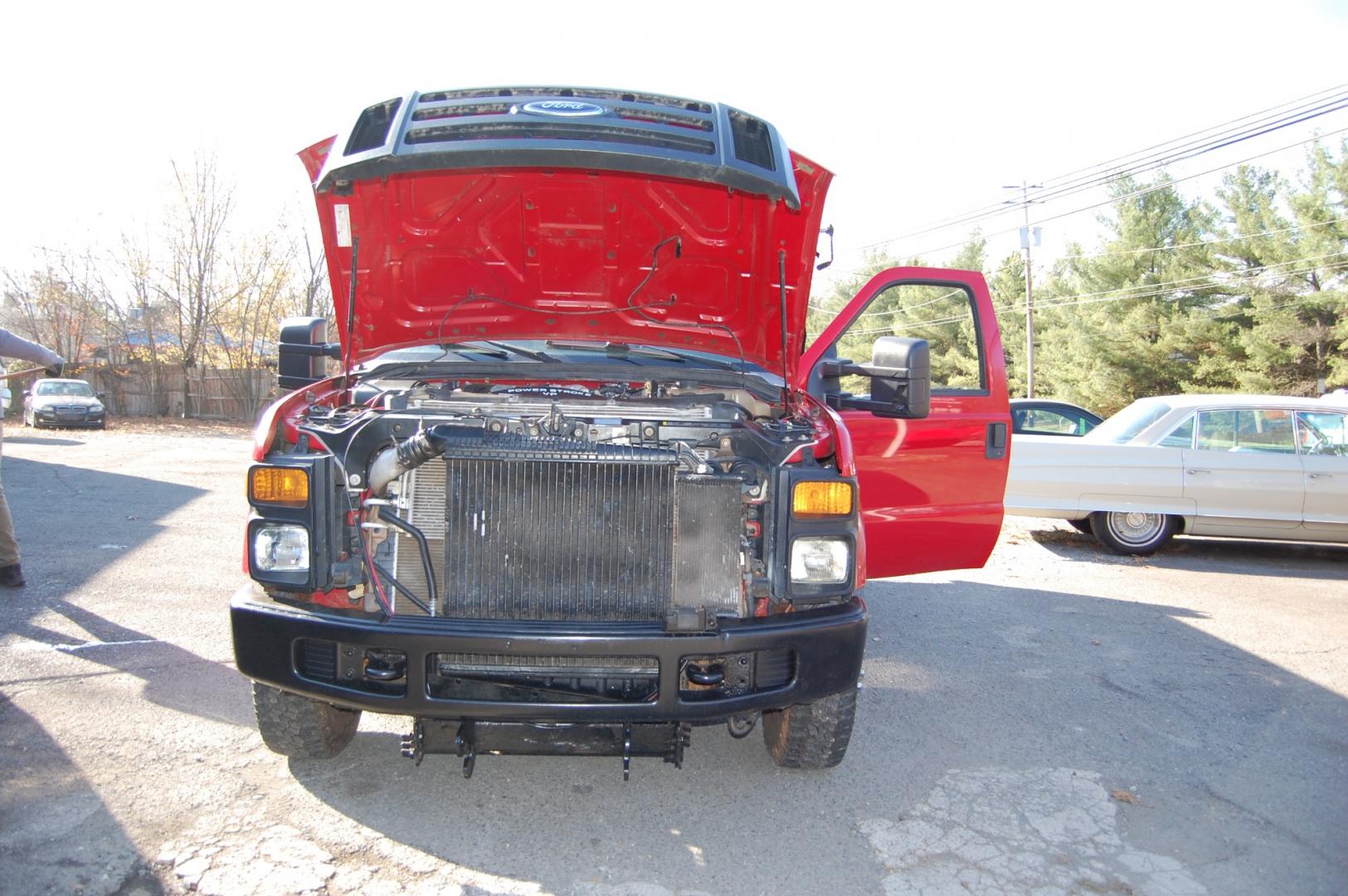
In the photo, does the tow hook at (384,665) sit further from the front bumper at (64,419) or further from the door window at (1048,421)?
the front bumper at (64,419)

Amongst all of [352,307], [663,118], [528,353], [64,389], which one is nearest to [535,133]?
[663,118]

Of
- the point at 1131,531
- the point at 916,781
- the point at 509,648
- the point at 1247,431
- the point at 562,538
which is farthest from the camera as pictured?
the point at 1131,531

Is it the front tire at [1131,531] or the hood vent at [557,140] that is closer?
the hood vent at [557,140]

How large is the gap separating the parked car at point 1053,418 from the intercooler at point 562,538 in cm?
1094

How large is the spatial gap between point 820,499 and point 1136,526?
692cm

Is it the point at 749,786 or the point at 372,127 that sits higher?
the point at 372,127

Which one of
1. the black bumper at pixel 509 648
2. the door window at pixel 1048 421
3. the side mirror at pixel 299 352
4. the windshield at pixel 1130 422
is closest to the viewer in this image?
the black bumper at pixel 509 648

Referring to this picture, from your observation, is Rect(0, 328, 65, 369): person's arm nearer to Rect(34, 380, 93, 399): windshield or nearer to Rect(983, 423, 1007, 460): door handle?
Rect(983, 423, 1007, 460): door handle

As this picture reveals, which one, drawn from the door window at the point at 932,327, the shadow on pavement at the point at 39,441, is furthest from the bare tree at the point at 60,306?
the door window at the point at 932,327

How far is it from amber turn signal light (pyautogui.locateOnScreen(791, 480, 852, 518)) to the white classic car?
232 inches

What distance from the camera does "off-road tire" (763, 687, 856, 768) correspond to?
3.46 metres

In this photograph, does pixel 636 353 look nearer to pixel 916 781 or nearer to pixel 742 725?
pixel 742 725

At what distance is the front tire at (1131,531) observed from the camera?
874 cm

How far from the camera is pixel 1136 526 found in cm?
881
